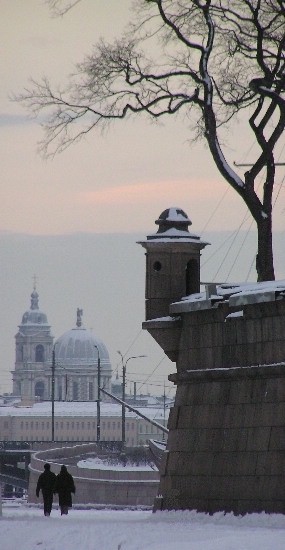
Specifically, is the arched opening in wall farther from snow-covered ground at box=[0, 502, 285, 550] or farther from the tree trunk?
snow-covered ground at box=[0, 502, 285, 550]

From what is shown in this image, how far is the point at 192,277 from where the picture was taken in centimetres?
2997

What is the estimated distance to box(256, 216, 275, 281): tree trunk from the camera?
29703 mm

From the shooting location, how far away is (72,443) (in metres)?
137

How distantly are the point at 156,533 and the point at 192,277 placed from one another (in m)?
6.59

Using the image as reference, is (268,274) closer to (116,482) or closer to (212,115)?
(212,115)

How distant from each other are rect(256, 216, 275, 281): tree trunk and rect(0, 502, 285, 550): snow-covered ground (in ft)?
13.9

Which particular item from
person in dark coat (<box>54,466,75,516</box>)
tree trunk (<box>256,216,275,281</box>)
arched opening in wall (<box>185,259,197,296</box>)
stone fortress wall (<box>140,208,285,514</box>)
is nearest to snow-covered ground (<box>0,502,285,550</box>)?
stone fortress wall (<box>140,208,285,514</box>)

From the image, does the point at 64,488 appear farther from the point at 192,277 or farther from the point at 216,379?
the point at 216,379

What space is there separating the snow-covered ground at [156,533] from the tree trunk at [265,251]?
4240mm

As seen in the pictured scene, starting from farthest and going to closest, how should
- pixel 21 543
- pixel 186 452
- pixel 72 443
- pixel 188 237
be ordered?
pixel 72 443 → pixel 188 237 → pixel 186 452 → pixel 21 543

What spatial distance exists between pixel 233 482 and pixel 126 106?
7719 mm

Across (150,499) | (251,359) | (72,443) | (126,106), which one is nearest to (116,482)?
(150,499)

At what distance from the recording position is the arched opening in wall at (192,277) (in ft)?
98.2

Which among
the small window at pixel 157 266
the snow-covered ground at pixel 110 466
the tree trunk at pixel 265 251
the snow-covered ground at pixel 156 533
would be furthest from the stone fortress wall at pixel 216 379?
the snow-covered ground at pixel 110 466
